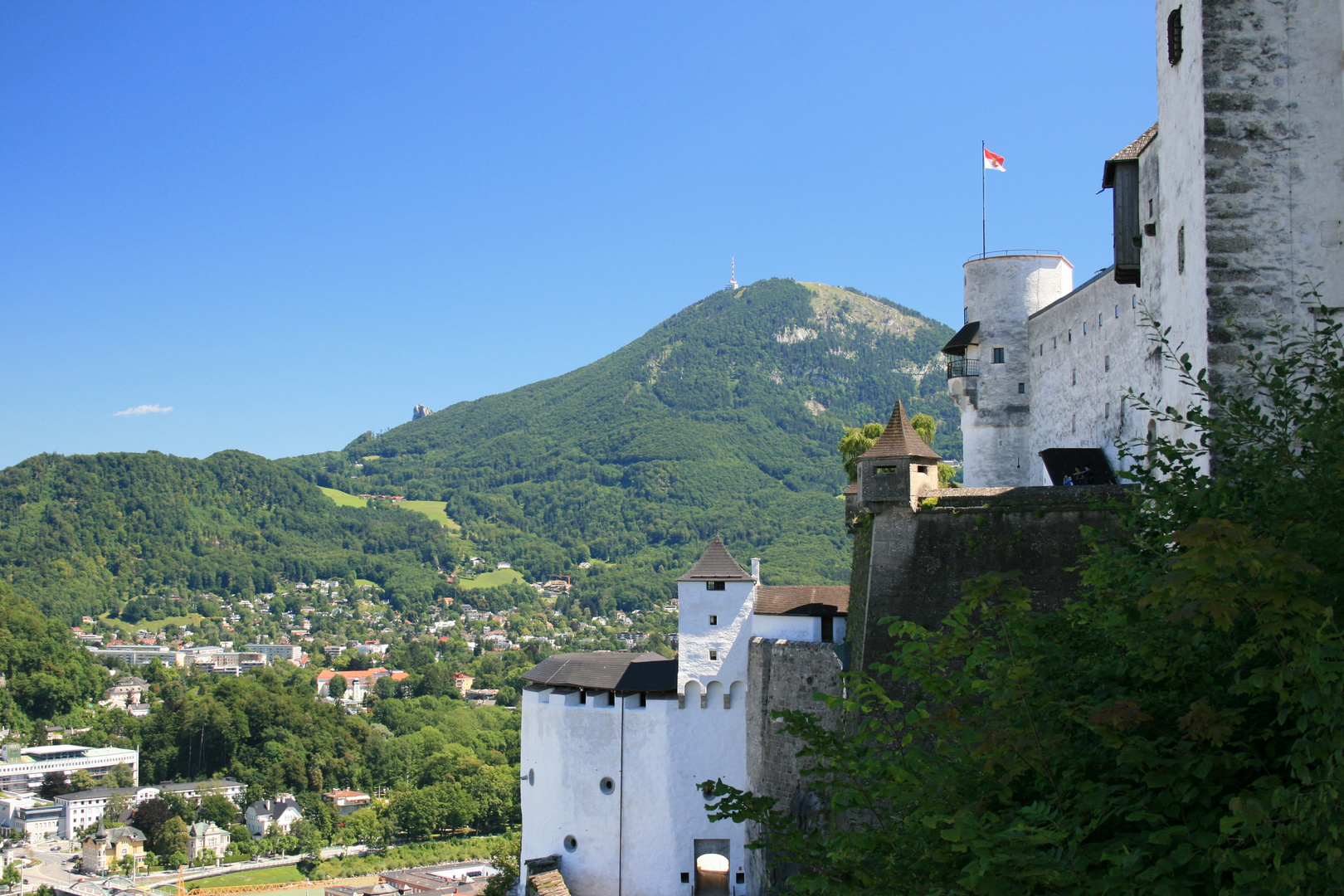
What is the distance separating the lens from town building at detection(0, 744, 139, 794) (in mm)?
105250

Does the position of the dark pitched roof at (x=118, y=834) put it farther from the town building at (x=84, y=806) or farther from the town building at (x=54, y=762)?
the town building at (x=54, y=762)

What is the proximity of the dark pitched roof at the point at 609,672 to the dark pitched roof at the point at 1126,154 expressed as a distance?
17.2 metres

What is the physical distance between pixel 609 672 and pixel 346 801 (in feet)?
269

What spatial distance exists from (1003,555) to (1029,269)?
39.1ft

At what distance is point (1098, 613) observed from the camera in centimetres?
1105

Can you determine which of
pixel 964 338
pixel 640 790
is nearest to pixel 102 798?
pixel 640 790

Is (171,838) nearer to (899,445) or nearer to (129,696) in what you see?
(129,696)

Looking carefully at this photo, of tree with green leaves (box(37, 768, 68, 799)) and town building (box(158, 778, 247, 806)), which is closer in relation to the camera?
town building (box(158, 778, 247, 806))

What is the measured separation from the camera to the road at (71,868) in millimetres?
82250

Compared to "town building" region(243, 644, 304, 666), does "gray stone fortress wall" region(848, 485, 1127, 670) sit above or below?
above

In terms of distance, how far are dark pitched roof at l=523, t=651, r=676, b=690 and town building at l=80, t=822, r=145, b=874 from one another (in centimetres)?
6832

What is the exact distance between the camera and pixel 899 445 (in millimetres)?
25016

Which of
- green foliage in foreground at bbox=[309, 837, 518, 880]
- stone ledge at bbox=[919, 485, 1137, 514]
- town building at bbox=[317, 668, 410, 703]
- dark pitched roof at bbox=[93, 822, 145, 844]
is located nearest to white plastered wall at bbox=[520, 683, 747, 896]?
stone ledge at bbox=[919, 485, 1137, 514]

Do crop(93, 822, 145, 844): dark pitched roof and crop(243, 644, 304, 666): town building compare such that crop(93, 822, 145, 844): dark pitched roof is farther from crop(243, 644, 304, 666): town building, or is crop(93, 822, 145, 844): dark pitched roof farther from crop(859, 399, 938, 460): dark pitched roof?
crop(243, 644, 304, 666): town building
